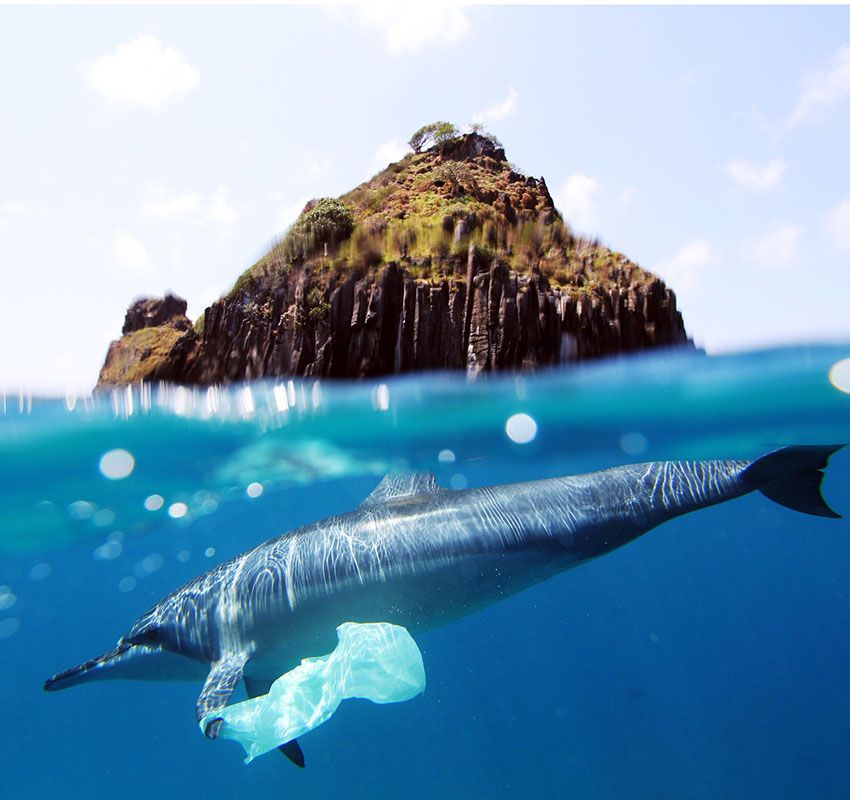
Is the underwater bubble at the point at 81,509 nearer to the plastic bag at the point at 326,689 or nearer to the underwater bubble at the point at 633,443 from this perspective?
the plastic bag at the point at 326,689

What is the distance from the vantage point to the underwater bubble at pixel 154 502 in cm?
1568

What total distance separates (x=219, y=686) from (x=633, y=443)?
437 inches

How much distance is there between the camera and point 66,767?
3097cm

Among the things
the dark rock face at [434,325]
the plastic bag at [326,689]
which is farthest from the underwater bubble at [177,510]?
the plastic bag at [326,689]

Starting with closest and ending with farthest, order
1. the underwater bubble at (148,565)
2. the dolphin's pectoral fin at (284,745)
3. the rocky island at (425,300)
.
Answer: the dolphin's pectoral fin at (284,745) → the rocky island at (425,300) → the underwater bubble at (148,565)

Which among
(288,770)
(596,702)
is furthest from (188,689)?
(596,702)

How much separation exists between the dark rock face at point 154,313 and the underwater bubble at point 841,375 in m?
17.2

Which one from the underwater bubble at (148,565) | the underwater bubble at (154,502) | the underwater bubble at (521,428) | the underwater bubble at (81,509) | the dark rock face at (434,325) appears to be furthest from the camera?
the underwater bubble at (148,565)

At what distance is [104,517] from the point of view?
1656 cm

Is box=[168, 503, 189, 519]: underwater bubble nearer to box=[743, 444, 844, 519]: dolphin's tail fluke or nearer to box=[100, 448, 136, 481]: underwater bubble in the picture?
box=[100, 448, 136, 481]: underwater bubble

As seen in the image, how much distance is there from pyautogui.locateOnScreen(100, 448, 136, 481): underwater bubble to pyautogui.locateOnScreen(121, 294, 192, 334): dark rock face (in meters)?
6.24

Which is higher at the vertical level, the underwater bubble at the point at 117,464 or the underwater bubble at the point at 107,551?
the underwater bubble at the point at 117,464

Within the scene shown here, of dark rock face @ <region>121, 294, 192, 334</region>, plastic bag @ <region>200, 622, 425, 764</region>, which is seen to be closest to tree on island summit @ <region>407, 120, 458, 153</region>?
dark rock face @ <region>121, 294, 192, 334</region>

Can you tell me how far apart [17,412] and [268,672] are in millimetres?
6871
